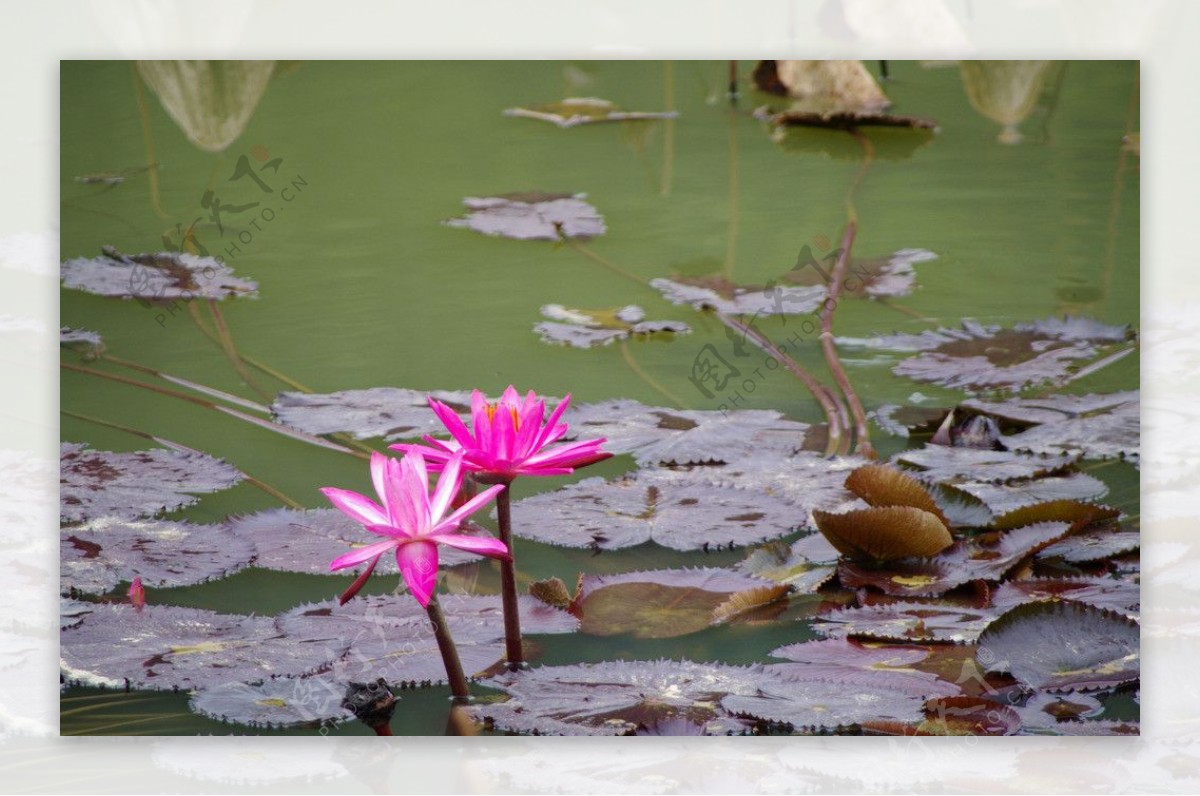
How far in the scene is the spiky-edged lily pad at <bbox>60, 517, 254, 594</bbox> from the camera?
5.57ft

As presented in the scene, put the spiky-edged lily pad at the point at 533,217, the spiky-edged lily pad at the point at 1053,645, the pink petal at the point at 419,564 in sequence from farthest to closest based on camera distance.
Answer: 1. the spiky-edged lily pad at the point at 533,217
2. the spiky-edged lily pad at the point at 1053,645
3. the pink petal at the point at 419,564

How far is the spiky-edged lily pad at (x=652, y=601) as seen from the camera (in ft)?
5.49

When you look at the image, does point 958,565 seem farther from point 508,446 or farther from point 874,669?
point 508,446

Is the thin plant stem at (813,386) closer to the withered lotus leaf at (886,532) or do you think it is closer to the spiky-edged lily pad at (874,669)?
the withered lotus leaf at (886,532)

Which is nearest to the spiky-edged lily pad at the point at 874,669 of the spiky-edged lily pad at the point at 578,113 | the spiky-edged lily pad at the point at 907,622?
the spiky-edged lily pad at the point at 907,622

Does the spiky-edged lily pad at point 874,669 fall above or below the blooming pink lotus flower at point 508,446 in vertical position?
below

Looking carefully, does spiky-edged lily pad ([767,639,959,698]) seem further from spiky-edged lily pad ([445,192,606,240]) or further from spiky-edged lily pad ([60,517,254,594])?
spiky-edged lily pad ([60,517,254,594])

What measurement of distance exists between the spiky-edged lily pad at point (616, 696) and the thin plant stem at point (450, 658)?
0.03m

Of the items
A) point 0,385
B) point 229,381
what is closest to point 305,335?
point 229,381

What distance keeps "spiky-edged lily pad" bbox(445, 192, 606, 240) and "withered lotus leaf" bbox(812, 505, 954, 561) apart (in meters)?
0.49

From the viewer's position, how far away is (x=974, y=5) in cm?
175

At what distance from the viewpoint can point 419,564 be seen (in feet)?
5.07

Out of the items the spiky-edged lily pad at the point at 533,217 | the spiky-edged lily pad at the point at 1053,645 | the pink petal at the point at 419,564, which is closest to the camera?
the pink petal at the point at 419,564

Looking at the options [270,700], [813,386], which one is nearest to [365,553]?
[270,700]
